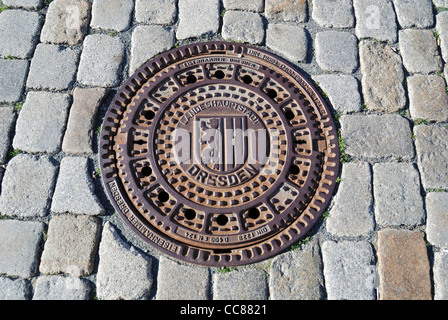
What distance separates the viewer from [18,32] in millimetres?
3229

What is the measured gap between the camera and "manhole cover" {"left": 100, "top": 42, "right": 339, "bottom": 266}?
2.57 metres

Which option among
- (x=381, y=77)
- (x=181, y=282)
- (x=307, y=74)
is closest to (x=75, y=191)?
(x=181, y=282)

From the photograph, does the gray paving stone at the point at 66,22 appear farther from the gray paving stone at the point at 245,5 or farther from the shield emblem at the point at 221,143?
the shield emblem at the point at 221,143

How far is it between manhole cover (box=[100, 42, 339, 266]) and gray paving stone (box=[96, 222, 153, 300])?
0.13 meters

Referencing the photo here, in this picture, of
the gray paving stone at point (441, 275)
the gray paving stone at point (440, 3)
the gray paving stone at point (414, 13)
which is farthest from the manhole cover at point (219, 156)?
the gray paving stone at point (440, 3)

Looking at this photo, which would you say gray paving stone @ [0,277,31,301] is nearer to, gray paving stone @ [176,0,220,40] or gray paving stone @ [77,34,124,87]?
gray paving stone @ [77,34,124,87]

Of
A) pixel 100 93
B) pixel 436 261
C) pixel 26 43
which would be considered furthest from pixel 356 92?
pixel 26 43

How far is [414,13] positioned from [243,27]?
4.66 feet

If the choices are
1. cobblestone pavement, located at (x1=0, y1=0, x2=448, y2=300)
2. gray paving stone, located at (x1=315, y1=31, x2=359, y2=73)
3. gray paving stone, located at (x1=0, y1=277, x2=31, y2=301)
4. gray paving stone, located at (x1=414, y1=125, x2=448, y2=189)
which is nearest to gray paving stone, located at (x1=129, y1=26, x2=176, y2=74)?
cobblestone pavement, located at (x1=0, y1=0, x2=448, y2=300)

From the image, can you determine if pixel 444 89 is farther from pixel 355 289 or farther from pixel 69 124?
pixel 69 124

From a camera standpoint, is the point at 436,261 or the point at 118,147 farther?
the point at 118,147

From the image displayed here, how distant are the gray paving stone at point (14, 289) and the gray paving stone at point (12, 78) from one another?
1297mm

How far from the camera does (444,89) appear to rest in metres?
3.06

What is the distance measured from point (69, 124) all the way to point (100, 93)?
0.31 m
